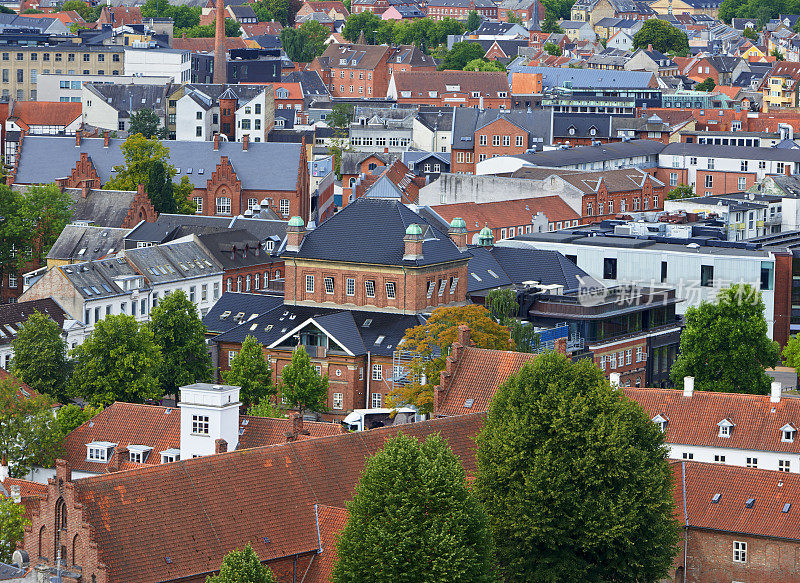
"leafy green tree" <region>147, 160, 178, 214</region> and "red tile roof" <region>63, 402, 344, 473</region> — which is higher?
"leafy green tree" <region>147, 160, 178, 214</region>

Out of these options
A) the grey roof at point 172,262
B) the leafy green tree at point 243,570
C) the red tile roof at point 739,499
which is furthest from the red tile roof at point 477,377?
the grey roof at point 172,262

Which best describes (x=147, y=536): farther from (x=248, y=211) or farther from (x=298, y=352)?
(x=248, y=211)

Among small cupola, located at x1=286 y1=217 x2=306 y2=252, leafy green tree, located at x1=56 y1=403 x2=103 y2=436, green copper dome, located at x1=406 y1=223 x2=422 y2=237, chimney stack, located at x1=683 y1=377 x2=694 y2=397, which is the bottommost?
leafy green tree, located at x1=56 y1=403 x2=103 y2=436

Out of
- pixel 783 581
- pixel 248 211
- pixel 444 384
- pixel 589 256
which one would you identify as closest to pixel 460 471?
pixel 783 581

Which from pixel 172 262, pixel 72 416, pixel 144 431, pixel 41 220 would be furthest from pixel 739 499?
pixel 41 220

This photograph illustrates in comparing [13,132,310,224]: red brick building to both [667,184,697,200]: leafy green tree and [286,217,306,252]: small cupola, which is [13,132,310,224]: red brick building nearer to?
[667,184,697,200]: leafy green tree

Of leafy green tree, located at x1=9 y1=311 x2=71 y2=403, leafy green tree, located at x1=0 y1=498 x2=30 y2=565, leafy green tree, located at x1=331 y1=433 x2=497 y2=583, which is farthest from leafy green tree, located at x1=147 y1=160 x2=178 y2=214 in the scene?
leafy green tree, located at x1=331 y1=433 x2=497 y2=583
